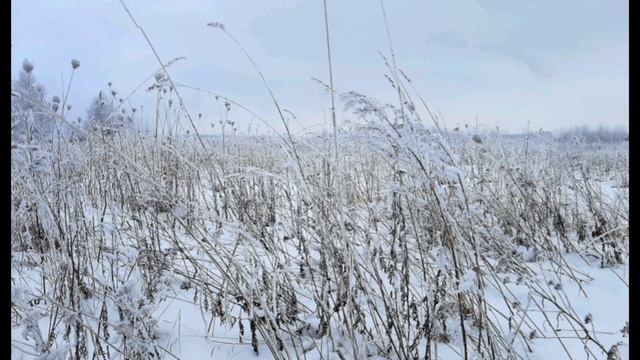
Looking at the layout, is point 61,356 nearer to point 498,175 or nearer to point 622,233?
point 622,233

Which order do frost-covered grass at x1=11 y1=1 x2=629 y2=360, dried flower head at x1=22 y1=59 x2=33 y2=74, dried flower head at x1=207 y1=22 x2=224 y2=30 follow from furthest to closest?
1. dried flower head at x1=22 y1=59 x2=33 y2=74
2. dried flower head at x1=207 y1=22 x2=224 y2=30
3. frost-covered grass at x1=11 y1=1 x2=629 y2=360

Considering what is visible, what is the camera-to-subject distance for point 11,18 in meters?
1.08

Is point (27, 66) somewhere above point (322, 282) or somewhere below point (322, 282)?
above

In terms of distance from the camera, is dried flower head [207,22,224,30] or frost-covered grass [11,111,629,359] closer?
frost-covered grass [11,111,629,359]

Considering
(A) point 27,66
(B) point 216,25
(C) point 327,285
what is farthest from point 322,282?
(A) point 27,66

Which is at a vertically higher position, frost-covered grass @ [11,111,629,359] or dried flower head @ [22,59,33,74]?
dried flower head @ [22,59,33,74]

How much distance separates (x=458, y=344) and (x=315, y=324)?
500 mm

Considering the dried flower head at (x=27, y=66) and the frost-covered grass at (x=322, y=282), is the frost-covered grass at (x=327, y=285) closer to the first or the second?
the frost-covered grass at (x=322, y=282)

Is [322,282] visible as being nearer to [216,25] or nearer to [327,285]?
[327,285]

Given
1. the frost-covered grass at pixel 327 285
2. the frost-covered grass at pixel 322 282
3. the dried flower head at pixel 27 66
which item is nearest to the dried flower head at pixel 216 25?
the frost-covered grass at pixel 322 282

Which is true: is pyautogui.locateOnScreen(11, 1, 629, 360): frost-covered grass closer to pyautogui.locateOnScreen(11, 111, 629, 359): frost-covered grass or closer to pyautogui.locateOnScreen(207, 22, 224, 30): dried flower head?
pyautogui.locateOnScreen(11, 111, 629, 359): frost-covered grass

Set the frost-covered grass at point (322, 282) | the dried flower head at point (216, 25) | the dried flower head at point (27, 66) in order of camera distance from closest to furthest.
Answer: the frost-covered grass at point (322, 282)
the dried flower head at point (216, 25)
the dried flower head at point (27, 66)

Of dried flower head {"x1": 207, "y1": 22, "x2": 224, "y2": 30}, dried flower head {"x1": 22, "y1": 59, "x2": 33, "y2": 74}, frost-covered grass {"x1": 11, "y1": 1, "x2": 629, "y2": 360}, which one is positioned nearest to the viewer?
frost-covered grass {"x1": 11, "y1": 1, "x2": 629, "y2": 360}

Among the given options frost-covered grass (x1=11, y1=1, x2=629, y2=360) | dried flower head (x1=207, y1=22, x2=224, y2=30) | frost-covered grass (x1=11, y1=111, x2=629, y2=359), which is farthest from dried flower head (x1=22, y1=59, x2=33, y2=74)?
dried flower head (x1=207, y1=22, x2=224, y2=30)
